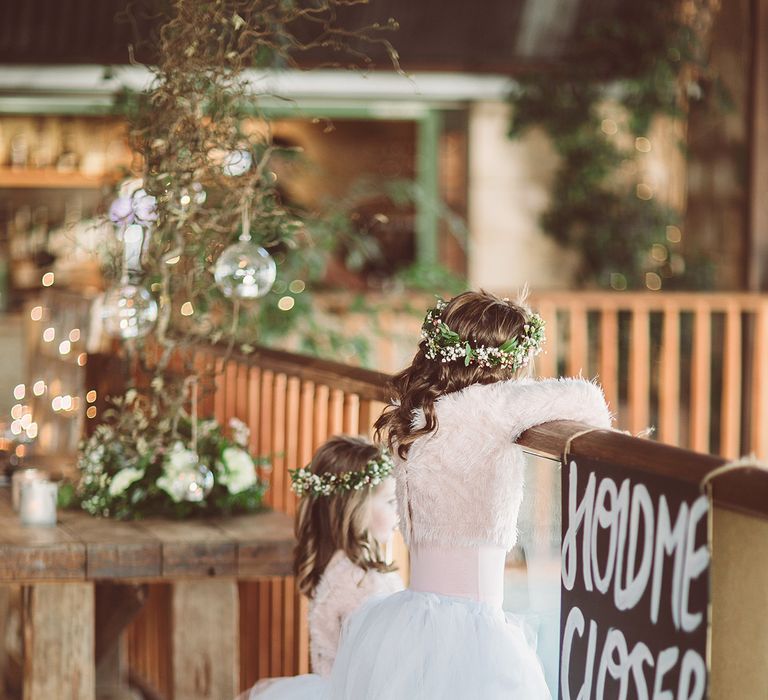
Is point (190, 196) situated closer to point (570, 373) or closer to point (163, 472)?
point (163, 472)

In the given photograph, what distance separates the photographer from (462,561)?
2.53m

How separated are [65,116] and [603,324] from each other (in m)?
4.27

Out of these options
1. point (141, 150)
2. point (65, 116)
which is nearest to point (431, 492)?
point (141, 150)

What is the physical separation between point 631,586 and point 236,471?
174 cm

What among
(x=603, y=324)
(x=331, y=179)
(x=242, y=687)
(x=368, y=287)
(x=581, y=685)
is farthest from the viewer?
(x=331, y=179)

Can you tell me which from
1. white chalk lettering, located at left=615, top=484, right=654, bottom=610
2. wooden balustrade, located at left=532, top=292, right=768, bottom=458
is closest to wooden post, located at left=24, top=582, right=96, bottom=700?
white chalk lettering, located at left=615, top=484, right=654, bottom=610

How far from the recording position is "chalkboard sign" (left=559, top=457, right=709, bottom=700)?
1.79 meters

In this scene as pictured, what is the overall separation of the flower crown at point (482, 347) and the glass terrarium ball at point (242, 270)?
1.03m

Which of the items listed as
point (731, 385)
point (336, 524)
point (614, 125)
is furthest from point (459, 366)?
point (614, 125)

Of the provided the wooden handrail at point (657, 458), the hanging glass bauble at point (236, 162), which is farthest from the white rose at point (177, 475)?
the wooden handrail at point (657, 458)

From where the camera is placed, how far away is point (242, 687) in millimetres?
4707

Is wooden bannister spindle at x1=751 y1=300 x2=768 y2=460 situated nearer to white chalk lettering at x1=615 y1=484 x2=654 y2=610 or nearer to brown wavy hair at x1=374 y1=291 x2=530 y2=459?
brown wavy hair at x1=374 y1=291 x2=530 y2=459

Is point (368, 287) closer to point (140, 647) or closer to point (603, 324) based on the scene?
point (603, 324)

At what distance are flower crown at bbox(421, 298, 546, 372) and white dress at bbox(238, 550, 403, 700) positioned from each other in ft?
2.19
